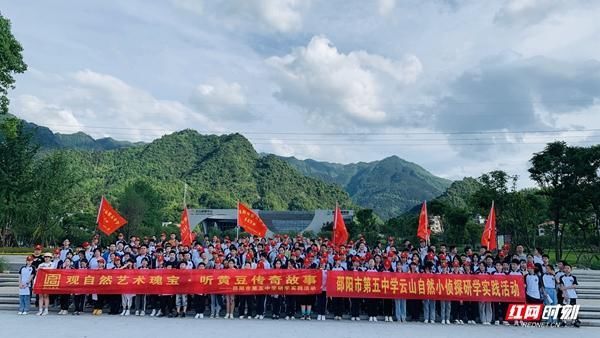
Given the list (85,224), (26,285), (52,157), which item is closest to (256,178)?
(85,224)

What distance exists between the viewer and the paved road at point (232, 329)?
818 cm

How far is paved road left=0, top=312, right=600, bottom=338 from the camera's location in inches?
322

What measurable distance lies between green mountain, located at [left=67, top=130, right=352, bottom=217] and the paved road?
63391 mm

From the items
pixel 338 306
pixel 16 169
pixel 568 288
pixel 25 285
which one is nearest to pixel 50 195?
pixel 16 169

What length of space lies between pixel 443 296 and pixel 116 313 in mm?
7453

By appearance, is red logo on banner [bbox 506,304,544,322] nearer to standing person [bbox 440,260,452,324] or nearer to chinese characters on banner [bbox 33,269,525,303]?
chinese characters on banner [bbox 33,269,525,303]

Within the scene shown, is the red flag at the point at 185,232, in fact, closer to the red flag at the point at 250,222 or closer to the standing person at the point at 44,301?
the red flag at the point at 250,222

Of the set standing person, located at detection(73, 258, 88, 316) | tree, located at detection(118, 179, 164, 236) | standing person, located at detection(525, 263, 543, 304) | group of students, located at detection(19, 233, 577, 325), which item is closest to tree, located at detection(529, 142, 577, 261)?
group of students, located at detection(19, 233, 577, 325)

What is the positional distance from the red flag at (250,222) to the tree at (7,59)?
11120mm

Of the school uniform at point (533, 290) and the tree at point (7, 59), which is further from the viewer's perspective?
the tree at point (7, 59)

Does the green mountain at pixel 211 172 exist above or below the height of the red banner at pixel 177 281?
above

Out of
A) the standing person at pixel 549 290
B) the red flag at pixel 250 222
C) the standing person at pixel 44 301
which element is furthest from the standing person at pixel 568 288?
the standing person at pixel 44 301

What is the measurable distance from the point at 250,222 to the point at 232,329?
200 inches

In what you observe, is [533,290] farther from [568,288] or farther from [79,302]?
[79,302]
